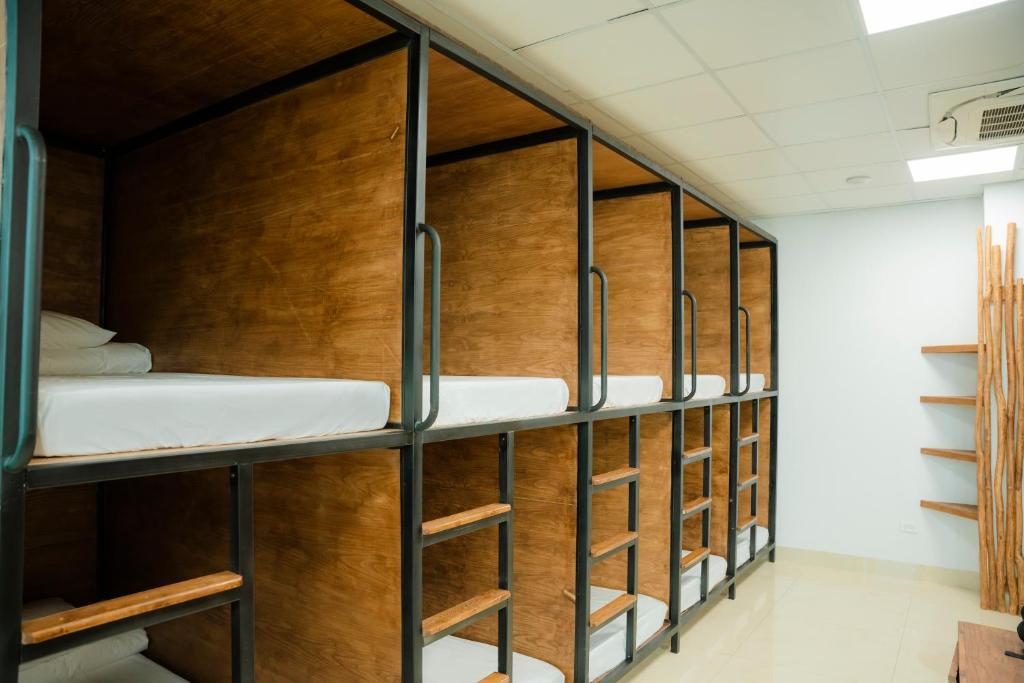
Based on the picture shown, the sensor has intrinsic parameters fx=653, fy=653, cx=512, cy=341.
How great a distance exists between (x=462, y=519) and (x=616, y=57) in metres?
1.95

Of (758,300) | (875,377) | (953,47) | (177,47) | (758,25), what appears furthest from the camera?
(758,300)

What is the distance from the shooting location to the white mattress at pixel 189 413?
1121 millimetres

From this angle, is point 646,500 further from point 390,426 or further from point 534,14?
point 534,14

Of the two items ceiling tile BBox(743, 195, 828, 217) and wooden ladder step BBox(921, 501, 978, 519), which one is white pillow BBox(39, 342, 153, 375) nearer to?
ceiling tile BBox(743, 195, 828, 217)

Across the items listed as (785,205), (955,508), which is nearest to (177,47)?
(785,205)

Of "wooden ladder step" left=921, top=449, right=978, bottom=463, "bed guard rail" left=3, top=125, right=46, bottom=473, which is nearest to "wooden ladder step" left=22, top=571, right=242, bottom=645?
"bed guard rail" left=3, top=125, right=46, bottom=473

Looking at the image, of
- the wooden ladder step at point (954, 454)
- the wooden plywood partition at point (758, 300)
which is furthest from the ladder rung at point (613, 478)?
the wooden ladder step at point (954, 454)

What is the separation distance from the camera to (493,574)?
2.64 m

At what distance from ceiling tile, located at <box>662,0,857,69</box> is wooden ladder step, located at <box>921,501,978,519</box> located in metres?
3.58

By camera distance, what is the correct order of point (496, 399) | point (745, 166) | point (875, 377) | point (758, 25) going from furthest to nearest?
point (875, 377) → point (745, 166) → point (758, 25) → point (496, 399)

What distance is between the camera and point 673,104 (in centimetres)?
317

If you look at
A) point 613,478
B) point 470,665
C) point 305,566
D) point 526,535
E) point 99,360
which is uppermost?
point 99,360

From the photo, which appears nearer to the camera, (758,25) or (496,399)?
(496,399)

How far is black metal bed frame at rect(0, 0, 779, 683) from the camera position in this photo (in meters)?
1.03
